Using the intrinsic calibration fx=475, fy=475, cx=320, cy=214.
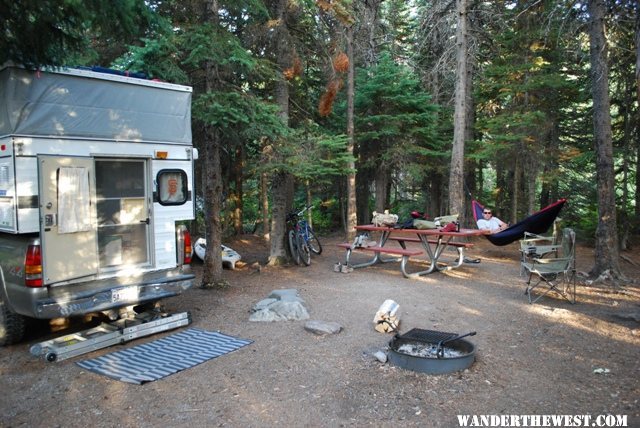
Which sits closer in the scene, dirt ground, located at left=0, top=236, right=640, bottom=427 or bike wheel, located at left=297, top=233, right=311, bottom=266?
dirt ground, located at left=0, top=236, right=640, bottom=427

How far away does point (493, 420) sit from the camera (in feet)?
10.5

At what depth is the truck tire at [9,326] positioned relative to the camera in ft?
15.8

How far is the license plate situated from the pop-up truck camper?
0.4 inches

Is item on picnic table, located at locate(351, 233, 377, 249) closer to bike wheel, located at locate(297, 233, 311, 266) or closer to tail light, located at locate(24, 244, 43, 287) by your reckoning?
bike wheel, located at locate(297, 233, 311, 266)

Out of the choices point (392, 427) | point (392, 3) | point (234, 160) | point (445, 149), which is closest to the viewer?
point (392, 427)

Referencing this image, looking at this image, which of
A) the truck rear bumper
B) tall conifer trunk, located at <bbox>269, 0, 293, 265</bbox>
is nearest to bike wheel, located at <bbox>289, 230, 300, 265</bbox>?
tall conifer trunk, located at <bbox>269, 0, 293, 265</bbox>

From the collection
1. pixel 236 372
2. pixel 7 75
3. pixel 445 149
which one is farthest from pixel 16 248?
pixel 445 149

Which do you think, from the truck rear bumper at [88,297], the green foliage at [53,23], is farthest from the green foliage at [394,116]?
the green foliage at [53,23]

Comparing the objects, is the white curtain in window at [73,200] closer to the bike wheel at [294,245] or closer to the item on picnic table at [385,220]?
the bike wheel at [294,245]

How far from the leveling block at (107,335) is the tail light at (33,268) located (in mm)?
572

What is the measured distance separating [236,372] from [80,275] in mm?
1944

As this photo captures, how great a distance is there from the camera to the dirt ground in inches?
132

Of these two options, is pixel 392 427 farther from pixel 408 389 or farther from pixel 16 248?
pixel 16 248

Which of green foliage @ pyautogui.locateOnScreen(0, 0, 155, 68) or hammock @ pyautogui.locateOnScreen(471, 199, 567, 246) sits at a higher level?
green foliage @ pyautogui.locateOnScreen(0, 0, 155, 68)
